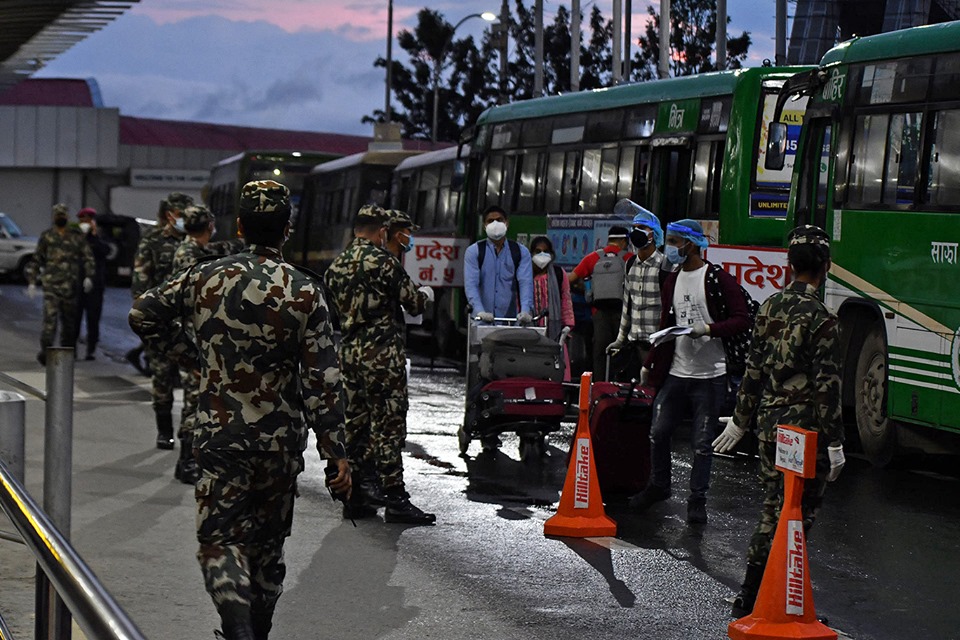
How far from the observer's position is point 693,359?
10.6 m

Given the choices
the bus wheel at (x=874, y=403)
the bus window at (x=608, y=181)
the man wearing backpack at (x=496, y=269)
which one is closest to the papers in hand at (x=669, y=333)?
the bus wheel at (x=874, y=403)

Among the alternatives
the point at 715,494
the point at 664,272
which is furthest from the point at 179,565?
the point at 664,272

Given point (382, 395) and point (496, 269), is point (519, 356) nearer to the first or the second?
point (496, 269)

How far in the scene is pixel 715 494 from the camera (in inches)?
469

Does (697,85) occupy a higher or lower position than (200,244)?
higher

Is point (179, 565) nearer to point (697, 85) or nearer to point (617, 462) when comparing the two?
point (617, 462)

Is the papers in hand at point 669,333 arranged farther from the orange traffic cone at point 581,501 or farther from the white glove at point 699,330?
the orange traffic cone at point 581,501

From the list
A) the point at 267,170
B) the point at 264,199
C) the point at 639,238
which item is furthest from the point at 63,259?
the point at 267,170

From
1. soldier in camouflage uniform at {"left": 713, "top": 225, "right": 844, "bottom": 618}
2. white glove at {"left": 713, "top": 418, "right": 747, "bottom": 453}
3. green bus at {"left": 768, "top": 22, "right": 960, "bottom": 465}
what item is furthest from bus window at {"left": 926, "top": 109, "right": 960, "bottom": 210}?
soldier in camouflage uniform at {"left": 713, "top": 225, "right": 844, "bottom": 618}

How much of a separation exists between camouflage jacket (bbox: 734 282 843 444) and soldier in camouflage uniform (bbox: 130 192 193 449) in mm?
6198

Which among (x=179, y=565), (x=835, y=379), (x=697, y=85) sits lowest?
(x=179, y=565)

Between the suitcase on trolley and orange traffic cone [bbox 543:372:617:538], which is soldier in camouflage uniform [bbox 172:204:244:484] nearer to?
the suitcase on trolley

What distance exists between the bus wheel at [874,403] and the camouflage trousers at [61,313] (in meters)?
10.6

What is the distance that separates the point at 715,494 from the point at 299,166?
28883 mm
